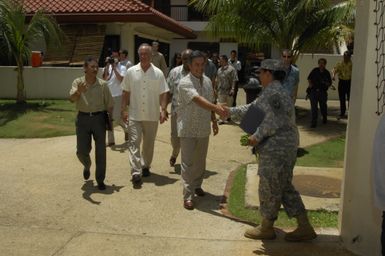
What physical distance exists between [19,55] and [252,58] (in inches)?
581

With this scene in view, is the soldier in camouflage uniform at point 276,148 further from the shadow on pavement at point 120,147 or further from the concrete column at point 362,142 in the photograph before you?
the shadow on pavement at point 120,147

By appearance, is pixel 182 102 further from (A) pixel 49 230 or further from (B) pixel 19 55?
(B) pixel 19 55

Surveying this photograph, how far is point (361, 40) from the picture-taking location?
14.9ft

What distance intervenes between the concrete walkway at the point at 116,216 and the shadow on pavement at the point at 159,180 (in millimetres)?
14

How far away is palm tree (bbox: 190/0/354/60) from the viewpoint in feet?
40.3

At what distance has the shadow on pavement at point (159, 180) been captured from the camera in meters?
6.98

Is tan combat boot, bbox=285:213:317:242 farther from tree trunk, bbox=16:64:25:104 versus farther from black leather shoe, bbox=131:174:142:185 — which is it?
tree trunk, bbox=16:64:25:104

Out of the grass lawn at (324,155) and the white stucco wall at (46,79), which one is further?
the white stucco wall at (46,79)

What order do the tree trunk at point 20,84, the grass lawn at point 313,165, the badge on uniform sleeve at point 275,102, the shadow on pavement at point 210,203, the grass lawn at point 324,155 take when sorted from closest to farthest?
1. the badge on uniform sleeve at point 275,102
2. the grass lawn at point 313,165
3. the shadow on pavement at point 210,203
4. the grass lawn at point 324,155
5. the tree trunk at point 20,84

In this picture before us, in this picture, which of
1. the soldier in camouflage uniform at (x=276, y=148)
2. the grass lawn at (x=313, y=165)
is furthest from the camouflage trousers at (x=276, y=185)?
the grass lawn at (x=313, y=165)

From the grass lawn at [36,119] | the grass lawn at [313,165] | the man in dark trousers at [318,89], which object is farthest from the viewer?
the man in dark trousers at [318,89]

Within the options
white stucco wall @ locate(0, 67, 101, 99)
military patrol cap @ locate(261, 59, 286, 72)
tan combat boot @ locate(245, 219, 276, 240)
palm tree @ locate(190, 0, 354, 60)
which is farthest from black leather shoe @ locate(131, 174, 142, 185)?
white stucco wall @ locate(0, 67, 101, 99)

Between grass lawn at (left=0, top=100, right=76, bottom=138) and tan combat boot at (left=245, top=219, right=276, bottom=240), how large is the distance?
6.60 m

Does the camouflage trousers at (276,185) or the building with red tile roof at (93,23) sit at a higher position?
the building with red tile roof at (93,23)
